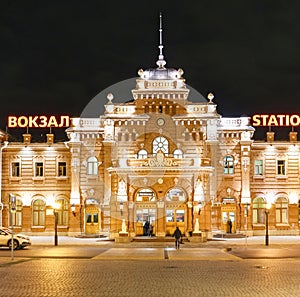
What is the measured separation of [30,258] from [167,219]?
22676mm

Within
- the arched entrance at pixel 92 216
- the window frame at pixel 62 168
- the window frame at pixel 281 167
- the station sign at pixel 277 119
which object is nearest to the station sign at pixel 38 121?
the window frame at pixel 62 168

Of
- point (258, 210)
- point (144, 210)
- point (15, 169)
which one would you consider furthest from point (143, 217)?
point (15, 169)

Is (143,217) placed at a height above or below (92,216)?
above

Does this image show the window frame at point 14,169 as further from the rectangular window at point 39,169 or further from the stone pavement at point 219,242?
the stone pavement at point 219,242

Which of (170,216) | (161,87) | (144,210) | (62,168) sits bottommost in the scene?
(170,216)

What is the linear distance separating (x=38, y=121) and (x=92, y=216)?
11102 mm

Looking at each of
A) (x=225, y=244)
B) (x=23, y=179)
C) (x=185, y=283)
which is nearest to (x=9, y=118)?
(x=23, y=179)

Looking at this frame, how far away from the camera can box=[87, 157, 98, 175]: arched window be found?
201 ft

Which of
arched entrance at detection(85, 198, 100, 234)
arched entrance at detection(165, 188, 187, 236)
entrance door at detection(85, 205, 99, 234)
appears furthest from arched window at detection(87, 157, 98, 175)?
arched entrance at detection(165, 188, 187, 236)

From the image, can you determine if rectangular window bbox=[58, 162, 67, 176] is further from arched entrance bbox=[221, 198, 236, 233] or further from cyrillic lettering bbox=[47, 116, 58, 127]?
arched entrance bbox=[221, 198, 236, 233]

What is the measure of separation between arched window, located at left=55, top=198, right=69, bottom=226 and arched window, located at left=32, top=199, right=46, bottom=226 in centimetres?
159

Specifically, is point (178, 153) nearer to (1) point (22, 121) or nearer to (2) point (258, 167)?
(2) point (258, 167)

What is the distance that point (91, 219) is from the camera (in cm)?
6069

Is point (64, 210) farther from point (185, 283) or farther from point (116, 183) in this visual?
point (185, 283)
